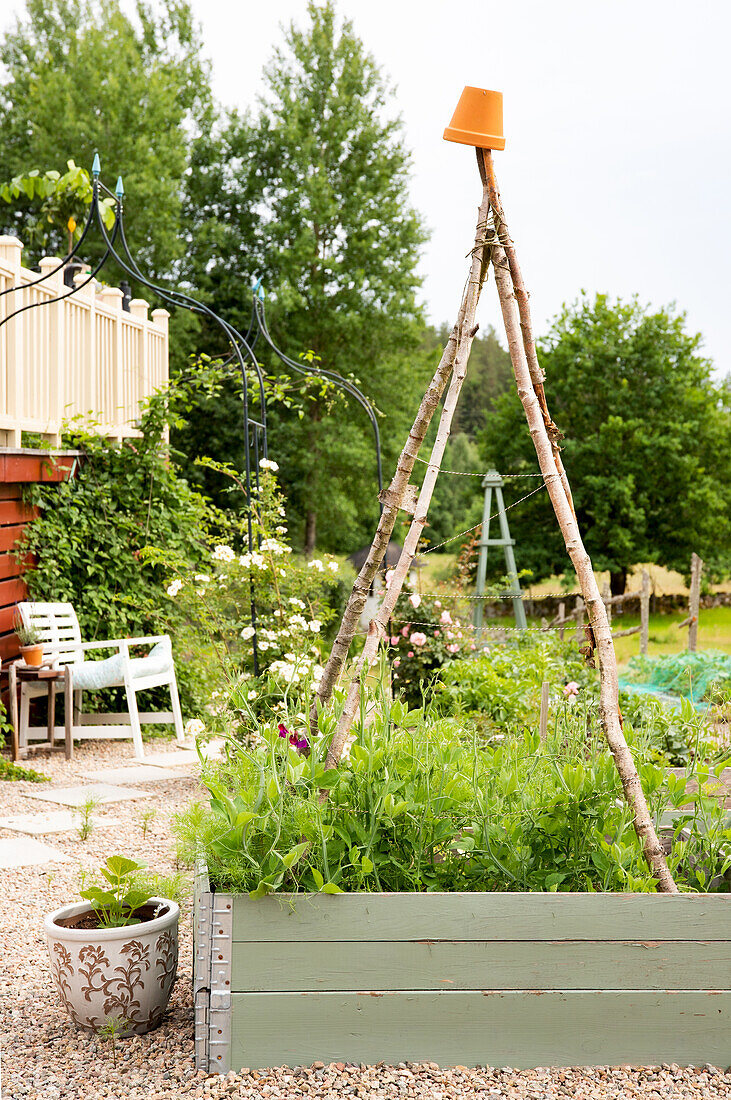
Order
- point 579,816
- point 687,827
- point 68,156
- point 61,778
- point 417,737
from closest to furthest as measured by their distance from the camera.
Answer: point 579,816
point 417,737
point 687,827
point 61,778
point 68,156

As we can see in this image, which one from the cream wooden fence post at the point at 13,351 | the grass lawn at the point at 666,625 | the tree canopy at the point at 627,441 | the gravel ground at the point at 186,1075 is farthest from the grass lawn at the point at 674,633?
the gravel ground at the point at 186,1075

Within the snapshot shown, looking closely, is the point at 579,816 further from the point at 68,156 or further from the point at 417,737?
the point at 68,156

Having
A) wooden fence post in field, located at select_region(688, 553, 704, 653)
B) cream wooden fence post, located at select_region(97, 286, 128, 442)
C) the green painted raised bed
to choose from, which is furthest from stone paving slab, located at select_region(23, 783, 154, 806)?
wooden fence post in field, located at select_region(688, 553, 704, 653)

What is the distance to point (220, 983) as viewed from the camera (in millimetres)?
1852

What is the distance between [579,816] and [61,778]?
3441 mm

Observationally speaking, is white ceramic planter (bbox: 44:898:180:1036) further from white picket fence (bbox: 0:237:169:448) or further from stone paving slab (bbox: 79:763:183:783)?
white picket fence (bbox: 0:237:169:448)

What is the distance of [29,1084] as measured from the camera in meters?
1.86

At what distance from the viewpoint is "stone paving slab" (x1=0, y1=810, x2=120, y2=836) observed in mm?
3781

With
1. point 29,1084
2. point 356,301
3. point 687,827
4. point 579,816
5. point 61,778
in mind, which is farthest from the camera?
point 356,301

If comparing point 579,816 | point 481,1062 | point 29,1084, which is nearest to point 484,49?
point 579,816

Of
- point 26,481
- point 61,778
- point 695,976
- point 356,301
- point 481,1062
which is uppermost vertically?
point 356,301

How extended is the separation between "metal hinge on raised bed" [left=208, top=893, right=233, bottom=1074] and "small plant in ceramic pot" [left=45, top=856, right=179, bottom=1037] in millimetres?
232

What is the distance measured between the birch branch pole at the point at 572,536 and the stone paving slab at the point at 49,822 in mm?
2544

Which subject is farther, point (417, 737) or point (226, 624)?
point (226, 624)
